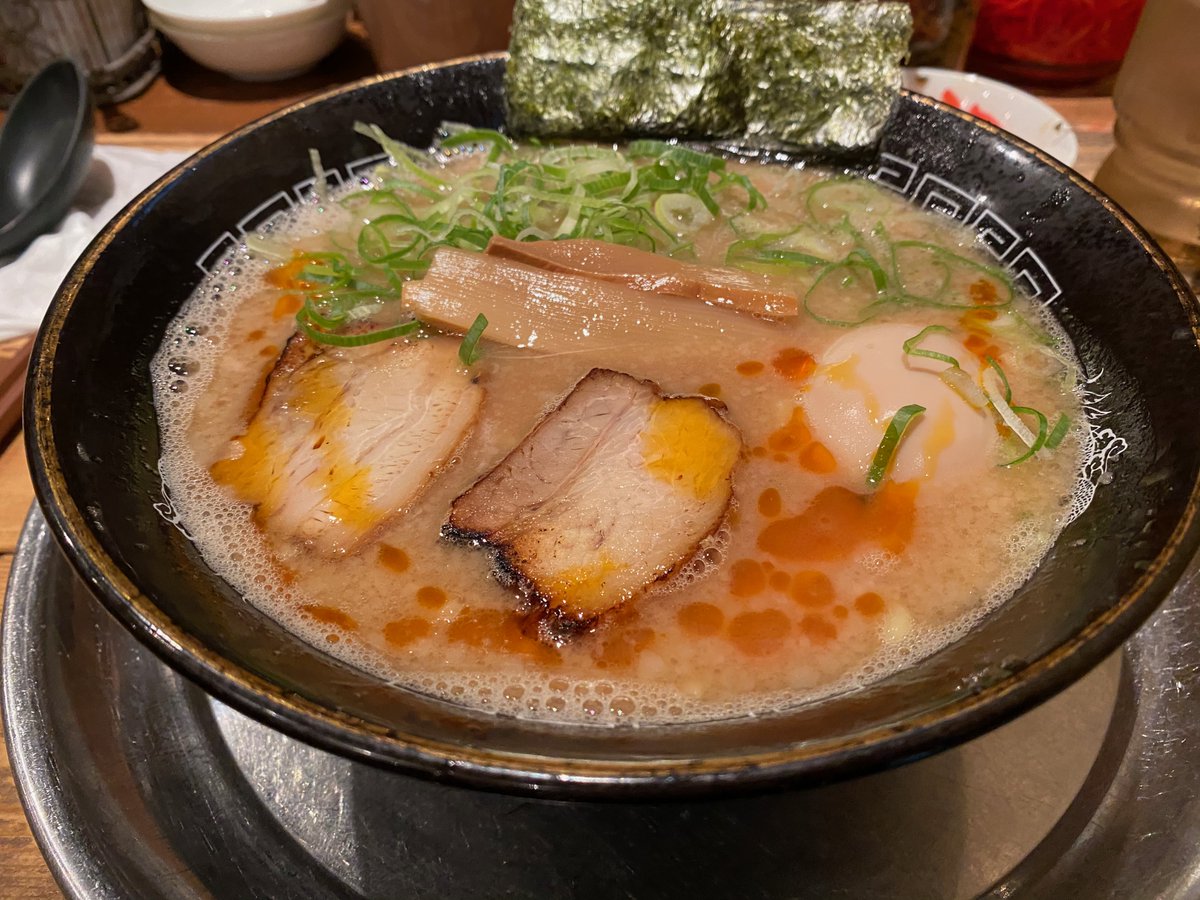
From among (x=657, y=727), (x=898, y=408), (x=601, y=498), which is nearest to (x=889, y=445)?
(x=898, y=408)

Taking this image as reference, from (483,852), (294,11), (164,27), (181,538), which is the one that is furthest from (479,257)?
(164,27)

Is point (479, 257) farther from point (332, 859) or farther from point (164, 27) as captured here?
point (164, 27)

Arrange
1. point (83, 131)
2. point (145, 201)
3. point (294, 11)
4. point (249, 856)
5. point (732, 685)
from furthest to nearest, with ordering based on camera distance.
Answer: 1. point (294, 11)
2. point (83, 131)
3. point (145, 201)
4. point (249, 856)
5. point (732, 685)

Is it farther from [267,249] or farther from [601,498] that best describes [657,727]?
[267,249]

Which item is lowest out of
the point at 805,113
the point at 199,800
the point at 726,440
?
the point at 199,800

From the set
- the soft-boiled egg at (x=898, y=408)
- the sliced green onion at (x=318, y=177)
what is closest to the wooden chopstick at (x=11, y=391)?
the sliced green onion at (x=318, y=177)
